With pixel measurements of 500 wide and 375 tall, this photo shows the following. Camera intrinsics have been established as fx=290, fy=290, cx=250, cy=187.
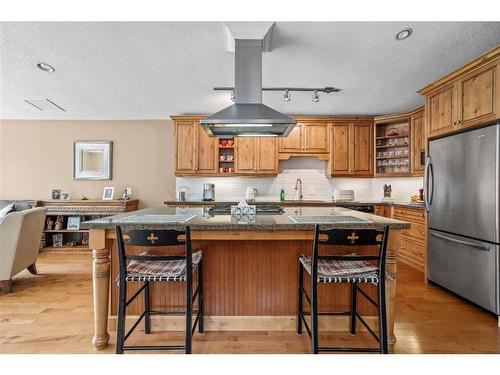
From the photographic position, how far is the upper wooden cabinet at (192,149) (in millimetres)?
4934

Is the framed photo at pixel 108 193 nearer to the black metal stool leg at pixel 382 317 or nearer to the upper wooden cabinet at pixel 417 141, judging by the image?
the black metal stool leg at pixel 382 317

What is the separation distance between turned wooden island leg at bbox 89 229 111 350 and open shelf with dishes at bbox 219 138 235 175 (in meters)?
3.11

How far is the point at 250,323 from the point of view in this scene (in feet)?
7.43

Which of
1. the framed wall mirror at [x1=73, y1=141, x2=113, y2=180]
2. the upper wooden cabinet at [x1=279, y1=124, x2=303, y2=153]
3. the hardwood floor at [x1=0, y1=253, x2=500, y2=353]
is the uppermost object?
the upper wooden cabinet at [x1=279, y1=124, x2=303, y2=153]

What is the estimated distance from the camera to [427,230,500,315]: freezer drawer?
251 centimetres

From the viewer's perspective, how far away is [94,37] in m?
2.79

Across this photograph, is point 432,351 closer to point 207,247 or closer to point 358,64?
point 207,247

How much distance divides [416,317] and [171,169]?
4.38 m

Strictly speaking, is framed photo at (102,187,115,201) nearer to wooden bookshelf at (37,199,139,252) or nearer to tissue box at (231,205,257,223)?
wooden bookshelf at (37,199,139,252)

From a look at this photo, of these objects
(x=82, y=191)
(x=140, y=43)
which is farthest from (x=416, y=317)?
(x=82, y=191)

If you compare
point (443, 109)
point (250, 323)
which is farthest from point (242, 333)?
point (443, 109)

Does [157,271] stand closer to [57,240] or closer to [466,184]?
[466,184]

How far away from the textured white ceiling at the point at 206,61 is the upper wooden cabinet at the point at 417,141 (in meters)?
0.24

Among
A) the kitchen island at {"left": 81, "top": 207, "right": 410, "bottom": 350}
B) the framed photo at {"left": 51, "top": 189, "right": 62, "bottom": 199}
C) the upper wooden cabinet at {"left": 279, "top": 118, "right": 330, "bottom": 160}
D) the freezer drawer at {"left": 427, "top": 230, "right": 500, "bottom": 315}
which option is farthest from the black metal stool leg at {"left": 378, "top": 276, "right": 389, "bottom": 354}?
the framed photo at {"left": 51, "top": 189, "right": 62, "bottom": 199}
